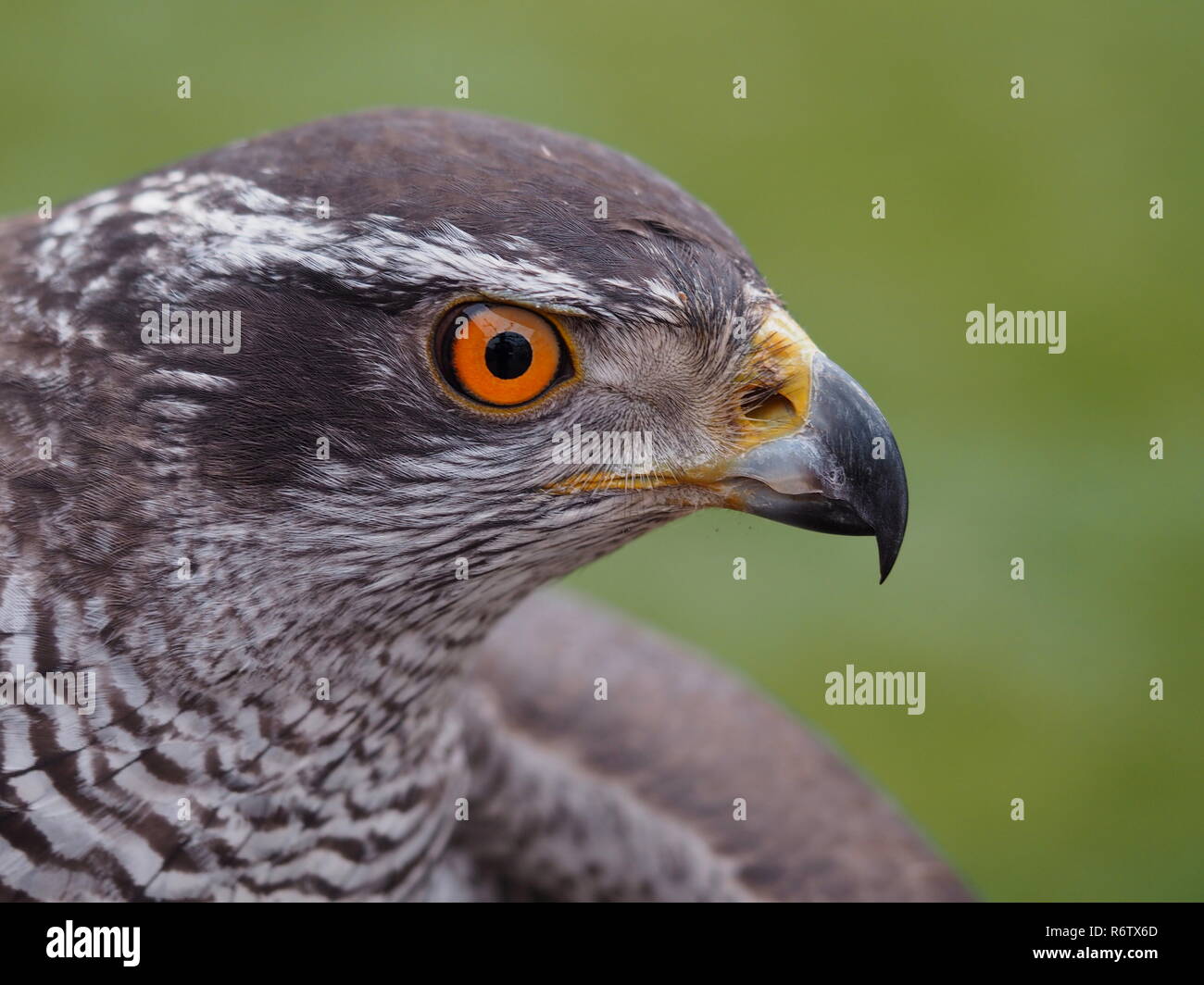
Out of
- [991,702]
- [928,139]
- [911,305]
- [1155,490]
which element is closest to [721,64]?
[928,139]

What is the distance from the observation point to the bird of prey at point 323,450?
2.21 meters

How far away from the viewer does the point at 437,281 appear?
2184 millimetres

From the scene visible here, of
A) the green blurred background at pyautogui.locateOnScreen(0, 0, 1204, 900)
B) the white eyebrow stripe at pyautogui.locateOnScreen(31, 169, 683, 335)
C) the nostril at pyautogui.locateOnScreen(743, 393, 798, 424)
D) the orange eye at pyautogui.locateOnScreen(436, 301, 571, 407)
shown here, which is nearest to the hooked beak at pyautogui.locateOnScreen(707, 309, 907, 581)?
the nostril at pyautogui.locateOnScreen(743, 393, 798, 424)

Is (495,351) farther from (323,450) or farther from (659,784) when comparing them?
(659,784)

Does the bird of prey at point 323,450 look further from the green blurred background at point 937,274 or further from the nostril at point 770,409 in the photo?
the green blurred background at point 937,274

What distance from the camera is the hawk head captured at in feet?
7.24

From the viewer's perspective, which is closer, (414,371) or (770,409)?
(414,371)

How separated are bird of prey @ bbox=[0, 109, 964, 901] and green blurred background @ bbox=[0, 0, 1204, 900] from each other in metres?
3.55

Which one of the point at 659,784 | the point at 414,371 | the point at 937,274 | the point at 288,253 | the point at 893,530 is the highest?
the point at 937,274

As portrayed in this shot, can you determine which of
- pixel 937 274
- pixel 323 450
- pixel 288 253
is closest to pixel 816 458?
pixel 323 450

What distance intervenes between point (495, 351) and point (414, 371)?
0.14 metres

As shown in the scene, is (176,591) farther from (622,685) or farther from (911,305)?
(911,305)

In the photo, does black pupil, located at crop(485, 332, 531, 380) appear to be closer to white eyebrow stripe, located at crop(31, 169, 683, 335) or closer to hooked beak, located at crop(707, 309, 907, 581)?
white eyebrow stripe, located at crop(31, 169, 683, 335)

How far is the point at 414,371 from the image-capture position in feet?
7.32
